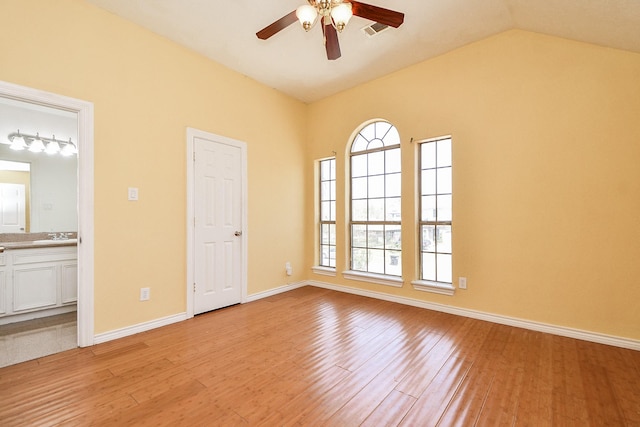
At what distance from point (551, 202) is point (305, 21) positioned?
281 cm

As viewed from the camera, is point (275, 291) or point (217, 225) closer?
point (217, 225)

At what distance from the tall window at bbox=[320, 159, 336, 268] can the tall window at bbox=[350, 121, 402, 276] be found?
0.39m

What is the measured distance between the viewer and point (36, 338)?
266cm

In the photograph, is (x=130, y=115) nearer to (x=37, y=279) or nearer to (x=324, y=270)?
(x=37, y=279)

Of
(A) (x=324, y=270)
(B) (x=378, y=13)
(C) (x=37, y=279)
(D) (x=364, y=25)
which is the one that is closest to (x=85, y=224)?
(C) (x=37, y=279)

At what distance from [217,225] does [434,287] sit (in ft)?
9.20

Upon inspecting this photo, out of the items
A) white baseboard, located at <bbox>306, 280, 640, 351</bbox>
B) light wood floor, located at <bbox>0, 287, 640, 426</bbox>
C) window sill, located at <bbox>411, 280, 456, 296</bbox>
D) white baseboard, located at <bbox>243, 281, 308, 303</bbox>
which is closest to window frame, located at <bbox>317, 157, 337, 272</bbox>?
white baseboard, located at <bbox>243, 281, 308, 303</bbox>

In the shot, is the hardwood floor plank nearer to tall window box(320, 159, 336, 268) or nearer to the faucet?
tall window box(320, 159, 336, 268)

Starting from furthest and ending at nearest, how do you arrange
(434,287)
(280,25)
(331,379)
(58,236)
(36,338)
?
(58,236) → (434,287) → (36,338) → (280,25) → (331,379)

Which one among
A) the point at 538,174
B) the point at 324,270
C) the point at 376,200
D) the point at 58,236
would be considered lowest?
the point at 324,270

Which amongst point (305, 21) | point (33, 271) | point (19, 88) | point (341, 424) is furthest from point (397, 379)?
point (33, 271)

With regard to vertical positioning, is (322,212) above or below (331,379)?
above

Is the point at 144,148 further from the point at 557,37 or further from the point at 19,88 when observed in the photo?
the point at 557,37

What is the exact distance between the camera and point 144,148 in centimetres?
290
